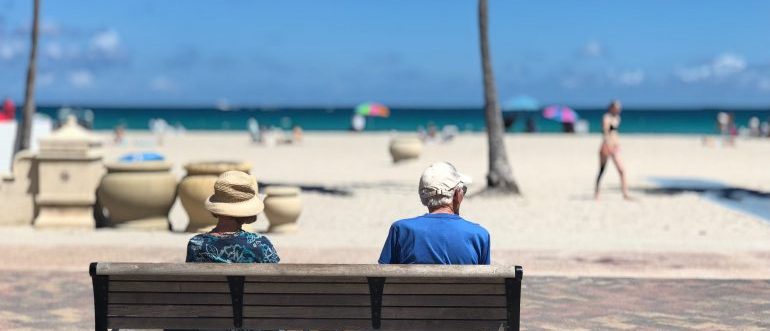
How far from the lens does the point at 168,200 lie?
1395 centimetres

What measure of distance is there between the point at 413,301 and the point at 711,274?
599 cm

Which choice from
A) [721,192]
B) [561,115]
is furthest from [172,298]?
[561,115]

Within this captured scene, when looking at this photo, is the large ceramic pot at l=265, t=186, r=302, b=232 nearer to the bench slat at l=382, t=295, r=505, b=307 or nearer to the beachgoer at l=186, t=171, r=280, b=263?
the beachgoer at l=186, t=171, r=280, b=263

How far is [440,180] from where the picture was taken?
5.50m

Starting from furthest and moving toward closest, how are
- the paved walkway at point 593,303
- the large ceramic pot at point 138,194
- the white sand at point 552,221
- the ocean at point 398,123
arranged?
the ocean at point 398,123 → the large ceramic pot at point 138,194 → the white sand at point 552,221 → the paved walkway at point 593,303

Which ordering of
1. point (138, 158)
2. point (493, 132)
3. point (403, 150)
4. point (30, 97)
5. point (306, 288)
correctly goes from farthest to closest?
point (403, 150)
point (30, 97)
point (493, 132)
point (138, 158)
point (306, 288)

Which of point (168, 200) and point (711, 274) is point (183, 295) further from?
point (168, 200)

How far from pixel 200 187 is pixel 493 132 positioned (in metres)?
7.61

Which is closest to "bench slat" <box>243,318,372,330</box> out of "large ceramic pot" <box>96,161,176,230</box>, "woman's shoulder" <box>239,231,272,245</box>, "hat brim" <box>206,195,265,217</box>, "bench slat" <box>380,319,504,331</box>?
"bench slat" <box>380,319,504,331</box>

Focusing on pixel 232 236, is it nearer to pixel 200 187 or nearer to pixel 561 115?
pixel 200 187

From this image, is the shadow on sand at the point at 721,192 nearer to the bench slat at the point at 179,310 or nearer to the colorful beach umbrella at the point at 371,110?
the bench slat at the point at 179,310

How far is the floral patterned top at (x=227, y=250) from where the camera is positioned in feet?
17.8

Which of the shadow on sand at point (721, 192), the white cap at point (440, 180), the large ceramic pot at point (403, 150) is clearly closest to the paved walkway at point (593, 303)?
the white cap at point (440, 180)

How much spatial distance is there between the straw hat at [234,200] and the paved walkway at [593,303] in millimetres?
2928
